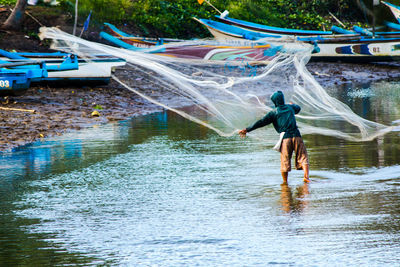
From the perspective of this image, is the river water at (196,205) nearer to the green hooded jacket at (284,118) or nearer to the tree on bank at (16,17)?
the green hooded jacket at (284,118)

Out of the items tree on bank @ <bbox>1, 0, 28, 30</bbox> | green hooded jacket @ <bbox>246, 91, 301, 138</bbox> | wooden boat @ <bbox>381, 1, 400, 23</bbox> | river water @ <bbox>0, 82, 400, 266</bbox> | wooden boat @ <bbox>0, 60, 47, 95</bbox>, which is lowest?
river water @ <bbox>0, 82, 400, 266</bbox>

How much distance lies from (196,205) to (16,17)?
18.5 metres

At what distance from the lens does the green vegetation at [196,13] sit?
94.2 feet

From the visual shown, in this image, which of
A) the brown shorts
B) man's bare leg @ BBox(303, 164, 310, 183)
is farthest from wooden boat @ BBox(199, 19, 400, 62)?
man's bare leg @ BBox(303, 164, 310, 183)

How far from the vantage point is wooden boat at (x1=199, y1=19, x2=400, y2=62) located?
29609 millimetres

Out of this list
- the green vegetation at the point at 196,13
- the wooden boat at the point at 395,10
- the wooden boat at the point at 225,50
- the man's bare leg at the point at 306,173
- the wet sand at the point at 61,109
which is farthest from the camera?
the wooden boat at the point at 395,10

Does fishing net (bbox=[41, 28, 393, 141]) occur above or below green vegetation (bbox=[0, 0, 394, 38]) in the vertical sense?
below

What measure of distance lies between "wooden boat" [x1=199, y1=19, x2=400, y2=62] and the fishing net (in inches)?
146

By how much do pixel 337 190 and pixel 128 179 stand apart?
2903mm

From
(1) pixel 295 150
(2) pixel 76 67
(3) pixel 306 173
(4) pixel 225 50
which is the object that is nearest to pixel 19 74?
(2) pixel 76 67

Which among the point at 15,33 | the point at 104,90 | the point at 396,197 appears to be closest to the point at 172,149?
the point at 396,197

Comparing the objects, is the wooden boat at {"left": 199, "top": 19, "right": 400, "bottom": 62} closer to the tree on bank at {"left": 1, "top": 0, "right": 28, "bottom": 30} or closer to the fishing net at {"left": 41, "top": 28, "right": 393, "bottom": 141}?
the fishing net at {"left": 41, "top": 28, "right": 393, "bottom": 141}

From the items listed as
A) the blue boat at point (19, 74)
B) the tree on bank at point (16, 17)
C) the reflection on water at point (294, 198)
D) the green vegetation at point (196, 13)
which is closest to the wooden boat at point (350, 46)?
the green vegetation at point (196, 13)

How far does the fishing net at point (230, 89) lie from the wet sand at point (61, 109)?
0.75 m
